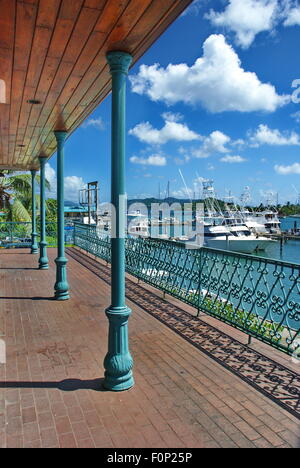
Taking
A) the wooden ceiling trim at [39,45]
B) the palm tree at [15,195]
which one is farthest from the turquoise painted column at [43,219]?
the palm tree at [15,195]

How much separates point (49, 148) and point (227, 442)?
22.6 feet

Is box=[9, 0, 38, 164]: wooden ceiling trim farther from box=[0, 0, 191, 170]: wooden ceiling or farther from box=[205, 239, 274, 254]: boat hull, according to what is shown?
box=[205, 239, 274, 254]: boat hull

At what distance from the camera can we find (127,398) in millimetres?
3277

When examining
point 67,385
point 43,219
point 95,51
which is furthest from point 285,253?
point 95,51

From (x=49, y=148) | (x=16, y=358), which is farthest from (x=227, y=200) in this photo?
(x=16, y=358)

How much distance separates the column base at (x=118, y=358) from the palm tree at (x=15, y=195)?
51.9 ft

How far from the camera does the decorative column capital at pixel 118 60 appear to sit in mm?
3219

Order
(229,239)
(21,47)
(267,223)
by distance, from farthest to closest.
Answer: (267,223) → (229,239) → (21,47)

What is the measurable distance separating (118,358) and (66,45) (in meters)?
2.85

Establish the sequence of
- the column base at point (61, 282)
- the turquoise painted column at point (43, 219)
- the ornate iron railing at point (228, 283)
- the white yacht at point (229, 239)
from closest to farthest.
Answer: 1. the ornate iron railing at point (228, 283)
2. the column base at point (61, 282)
3. the turquoise painted column at point (43, 219)
4. the white yacht at point (229, 239)

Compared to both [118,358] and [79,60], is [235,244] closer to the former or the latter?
[118,358]

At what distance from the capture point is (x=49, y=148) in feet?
26.2

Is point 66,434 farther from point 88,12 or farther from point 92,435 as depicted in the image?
point 88,12

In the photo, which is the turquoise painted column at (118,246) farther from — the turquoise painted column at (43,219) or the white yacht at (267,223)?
the white yacht at (267,223)
